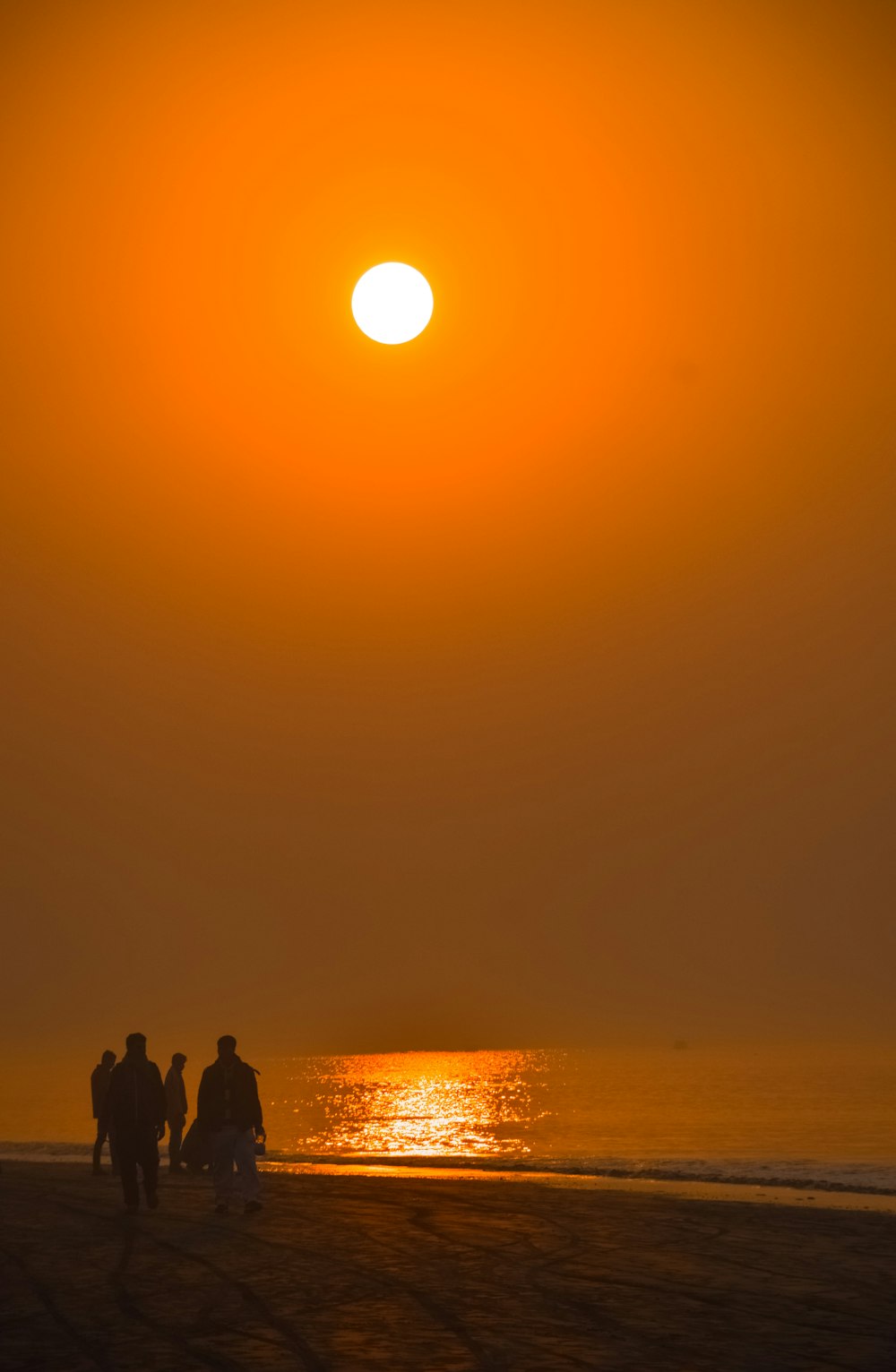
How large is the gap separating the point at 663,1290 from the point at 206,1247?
16.3 feet

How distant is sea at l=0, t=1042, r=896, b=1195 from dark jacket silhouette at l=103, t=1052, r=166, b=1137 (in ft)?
50.0

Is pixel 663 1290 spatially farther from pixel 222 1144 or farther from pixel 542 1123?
pixel 542 1123

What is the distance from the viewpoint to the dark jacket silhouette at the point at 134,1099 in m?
18.0

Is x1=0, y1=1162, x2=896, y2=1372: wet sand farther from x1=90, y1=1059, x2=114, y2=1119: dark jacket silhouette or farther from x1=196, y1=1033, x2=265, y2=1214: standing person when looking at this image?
x1=90, y1=1059, x2=114, y2=1119: dark jacket silhouette

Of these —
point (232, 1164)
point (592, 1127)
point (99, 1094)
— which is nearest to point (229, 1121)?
point (232, 1164)

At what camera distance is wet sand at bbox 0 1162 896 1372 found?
29.9ft

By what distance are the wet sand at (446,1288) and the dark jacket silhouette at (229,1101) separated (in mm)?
1065

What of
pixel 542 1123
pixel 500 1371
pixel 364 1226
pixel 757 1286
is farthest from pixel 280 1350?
pixel 542 1123

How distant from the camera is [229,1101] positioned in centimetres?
1773

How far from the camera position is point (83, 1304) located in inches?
438

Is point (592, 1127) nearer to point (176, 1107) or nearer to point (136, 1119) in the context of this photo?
point (176, 1107)

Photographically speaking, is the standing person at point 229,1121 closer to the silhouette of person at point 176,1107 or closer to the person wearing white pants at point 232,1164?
the person wearing white pants at point 232,1164

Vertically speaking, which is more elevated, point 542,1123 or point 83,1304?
point 542,1123

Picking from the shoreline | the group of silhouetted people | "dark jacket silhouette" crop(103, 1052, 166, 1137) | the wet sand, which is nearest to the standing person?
the group of silhouetted people
